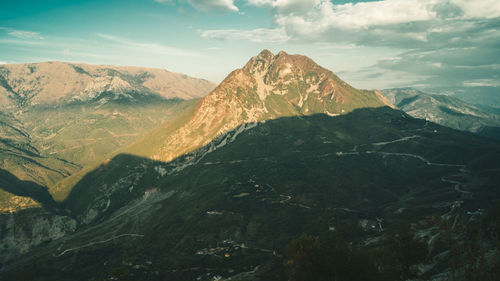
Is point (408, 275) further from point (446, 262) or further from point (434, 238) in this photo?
point (434, 238)

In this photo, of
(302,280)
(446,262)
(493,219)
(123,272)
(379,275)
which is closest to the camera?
(302,280)

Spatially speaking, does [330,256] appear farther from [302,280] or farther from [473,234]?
[473,234]

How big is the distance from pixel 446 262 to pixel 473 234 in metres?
13.8

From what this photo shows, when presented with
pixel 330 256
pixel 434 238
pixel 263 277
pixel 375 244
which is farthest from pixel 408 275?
pixel 263 277

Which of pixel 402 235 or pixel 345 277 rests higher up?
pixel 402 235

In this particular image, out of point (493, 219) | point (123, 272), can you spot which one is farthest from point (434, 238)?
point (123, 272)

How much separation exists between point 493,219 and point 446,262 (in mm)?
45631

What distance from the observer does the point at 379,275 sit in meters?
97.4

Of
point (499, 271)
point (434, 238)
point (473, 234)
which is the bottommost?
point (434, 238)

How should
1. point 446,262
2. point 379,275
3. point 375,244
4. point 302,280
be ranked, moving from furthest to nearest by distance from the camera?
point 375,244, point 446,262, point 379,275, point 302,280

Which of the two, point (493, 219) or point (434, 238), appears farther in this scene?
point (434, 238)

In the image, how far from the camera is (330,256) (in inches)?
3784

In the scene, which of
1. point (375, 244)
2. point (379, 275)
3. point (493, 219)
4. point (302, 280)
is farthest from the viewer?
point (375, 244)

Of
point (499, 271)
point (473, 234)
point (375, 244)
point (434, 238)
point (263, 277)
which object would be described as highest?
point (499, 271)
